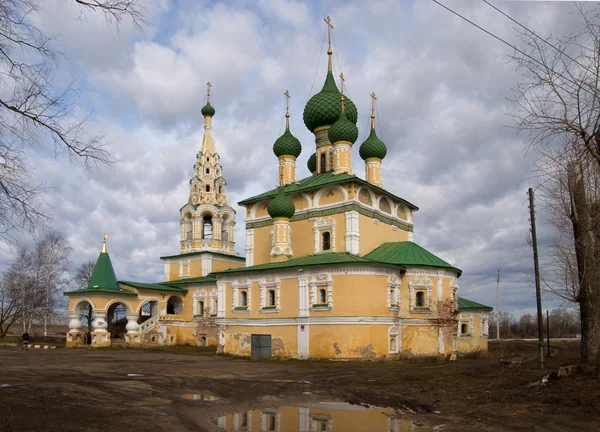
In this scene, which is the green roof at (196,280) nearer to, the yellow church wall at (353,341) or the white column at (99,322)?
the white column at (99,322)

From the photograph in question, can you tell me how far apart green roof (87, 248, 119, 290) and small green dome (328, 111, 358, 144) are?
1879cm

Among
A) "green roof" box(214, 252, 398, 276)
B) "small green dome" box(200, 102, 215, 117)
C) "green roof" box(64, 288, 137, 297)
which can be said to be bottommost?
"green roof" box(64, 288, 137, 297)

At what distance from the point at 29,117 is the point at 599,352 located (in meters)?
13.7

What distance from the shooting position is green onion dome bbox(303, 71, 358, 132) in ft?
112

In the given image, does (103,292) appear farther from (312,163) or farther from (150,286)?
(312,163)

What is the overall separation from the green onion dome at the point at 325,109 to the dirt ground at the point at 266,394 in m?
19.0

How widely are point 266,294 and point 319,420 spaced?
17.6m

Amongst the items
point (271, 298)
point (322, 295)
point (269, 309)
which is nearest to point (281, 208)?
point (271, 298)

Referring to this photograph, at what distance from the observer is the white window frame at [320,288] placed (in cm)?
2495

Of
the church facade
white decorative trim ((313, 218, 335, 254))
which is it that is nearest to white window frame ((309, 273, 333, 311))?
the church facade

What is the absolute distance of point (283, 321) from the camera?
26.5 meters

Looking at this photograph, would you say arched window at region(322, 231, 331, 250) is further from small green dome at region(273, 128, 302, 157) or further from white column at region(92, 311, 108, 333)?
white column at region(92, 311, 108, 333)

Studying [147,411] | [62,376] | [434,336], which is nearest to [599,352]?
[147,411]

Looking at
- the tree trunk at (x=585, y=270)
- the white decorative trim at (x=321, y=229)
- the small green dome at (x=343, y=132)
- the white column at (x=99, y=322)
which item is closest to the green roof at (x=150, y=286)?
the white column at (x=99, y=322)
